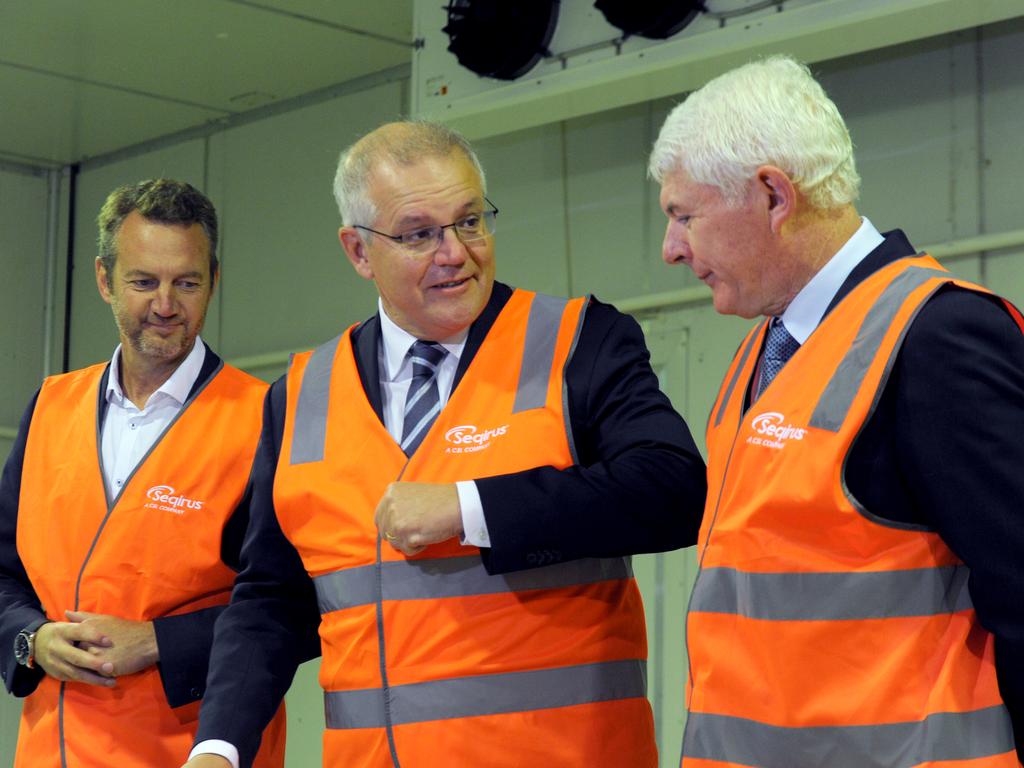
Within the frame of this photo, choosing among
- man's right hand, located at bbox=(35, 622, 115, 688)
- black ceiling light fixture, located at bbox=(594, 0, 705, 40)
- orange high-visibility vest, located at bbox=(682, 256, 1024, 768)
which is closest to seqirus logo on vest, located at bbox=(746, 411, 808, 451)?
orange high-visibility vest, located at bbox=(682, 256, 1024, 768)

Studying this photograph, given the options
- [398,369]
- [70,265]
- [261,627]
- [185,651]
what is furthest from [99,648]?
[70,265]

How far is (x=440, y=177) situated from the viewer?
2.33 meters

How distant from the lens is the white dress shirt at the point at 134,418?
2787 millimetres

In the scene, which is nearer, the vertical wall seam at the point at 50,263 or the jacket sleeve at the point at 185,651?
the jacket sleeve at the point at 185,651

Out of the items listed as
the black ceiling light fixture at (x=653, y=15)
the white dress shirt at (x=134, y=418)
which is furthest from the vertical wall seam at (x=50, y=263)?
the white dress shirt at (x=134, y=418)

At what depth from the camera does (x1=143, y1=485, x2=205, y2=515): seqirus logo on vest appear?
269 cm

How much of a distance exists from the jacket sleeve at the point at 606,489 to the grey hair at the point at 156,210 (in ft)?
3.20

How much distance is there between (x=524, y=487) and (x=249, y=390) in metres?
0.96

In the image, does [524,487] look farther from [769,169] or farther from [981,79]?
[981,79]

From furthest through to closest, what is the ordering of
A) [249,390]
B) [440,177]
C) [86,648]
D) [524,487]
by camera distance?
[249,390] < [86,648] < [440,177] < [524,487]

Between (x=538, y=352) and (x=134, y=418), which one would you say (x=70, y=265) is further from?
(x=538, y=352)

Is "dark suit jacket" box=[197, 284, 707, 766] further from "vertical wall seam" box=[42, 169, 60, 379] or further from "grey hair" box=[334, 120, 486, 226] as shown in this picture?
"vertical wall seam" box=[42, 169, 60, 379]

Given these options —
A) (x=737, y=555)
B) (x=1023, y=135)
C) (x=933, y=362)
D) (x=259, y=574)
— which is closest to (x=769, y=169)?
(x=933, y=362)

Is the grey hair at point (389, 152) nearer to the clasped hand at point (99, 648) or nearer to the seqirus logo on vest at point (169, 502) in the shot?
the seqirus logo on vest at point (169, 502)
